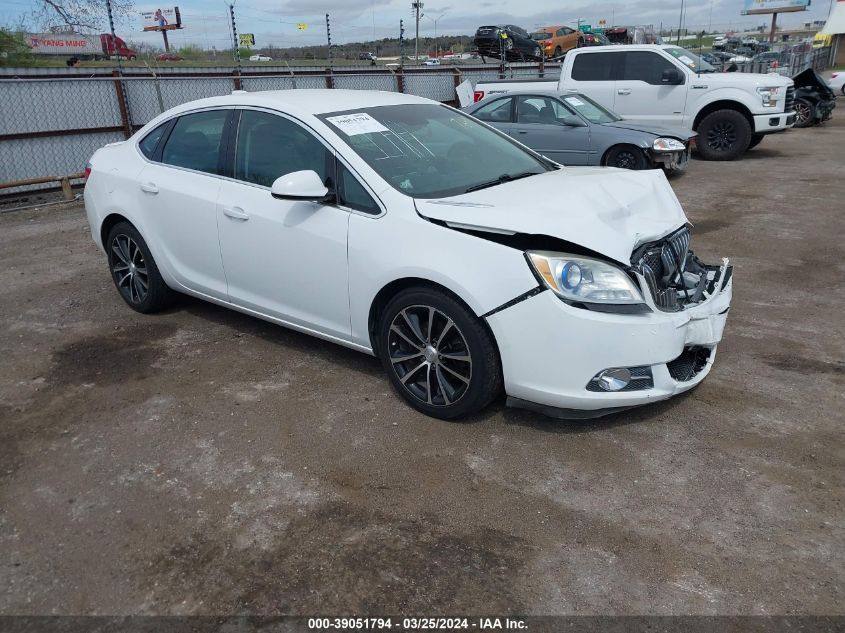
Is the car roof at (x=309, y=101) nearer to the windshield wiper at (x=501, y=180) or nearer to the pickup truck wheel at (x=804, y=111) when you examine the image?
the windshield wiper at (x=501, y=180)

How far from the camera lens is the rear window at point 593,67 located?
13094 mm

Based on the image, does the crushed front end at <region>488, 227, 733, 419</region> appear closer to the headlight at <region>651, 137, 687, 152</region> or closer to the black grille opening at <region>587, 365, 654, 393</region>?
the black grille opening at <region>587, 365, 654, 393</region>

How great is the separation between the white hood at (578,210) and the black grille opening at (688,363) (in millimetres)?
636

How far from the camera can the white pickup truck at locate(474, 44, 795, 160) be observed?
12.2 m

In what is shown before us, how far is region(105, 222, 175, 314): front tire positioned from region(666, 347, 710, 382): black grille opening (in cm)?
368

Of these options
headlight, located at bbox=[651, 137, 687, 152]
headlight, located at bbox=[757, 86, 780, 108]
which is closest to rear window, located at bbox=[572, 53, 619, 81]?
headlight, located at bbox=[757, 86, 780, 108]

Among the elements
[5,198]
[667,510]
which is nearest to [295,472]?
[667,510]

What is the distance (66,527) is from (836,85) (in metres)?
30.1

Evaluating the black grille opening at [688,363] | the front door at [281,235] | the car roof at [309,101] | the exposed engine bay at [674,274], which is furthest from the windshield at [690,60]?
the front door at [281,235]

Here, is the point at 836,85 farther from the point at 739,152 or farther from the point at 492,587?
the point at 492,587

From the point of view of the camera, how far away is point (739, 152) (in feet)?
41.2

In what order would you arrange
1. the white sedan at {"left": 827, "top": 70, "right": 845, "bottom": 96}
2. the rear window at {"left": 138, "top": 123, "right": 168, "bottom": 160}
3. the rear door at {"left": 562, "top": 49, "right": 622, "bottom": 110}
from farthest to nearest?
1. the white sedan at {"left": 827, "top": 70, "right": 845, "bottom": 96}
2. the rear door at {"left": 562, "top": 49, "right": 622, "bottom": 110}
3. the rear window at {"left": 138, "top": 123, "right": 168, "bottom": 160}

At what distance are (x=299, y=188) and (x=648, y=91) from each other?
10805 millimetres

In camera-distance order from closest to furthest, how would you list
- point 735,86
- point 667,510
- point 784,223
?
1. point 667,510
2. point 784,223
3. point 735,86
